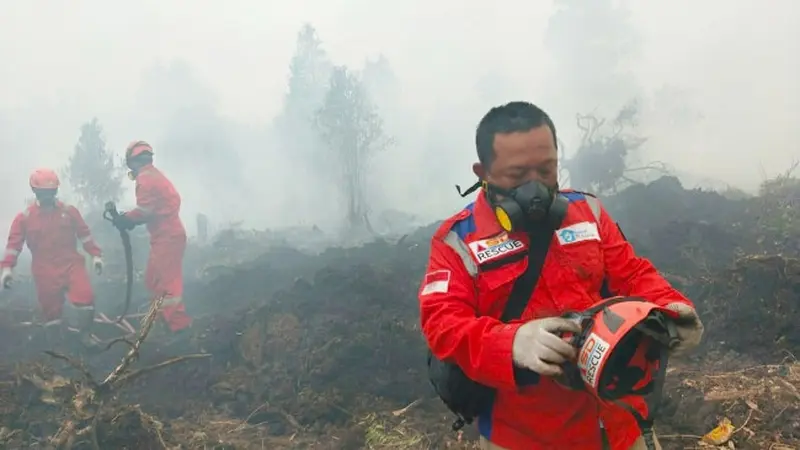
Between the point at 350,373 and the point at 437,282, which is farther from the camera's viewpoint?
the point at 350,373

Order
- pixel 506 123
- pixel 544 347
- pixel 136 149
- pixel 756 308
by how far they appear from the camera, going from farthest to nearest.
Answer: pixel 136 149, pixel 756 308, pixel 506 123, pixel 544 347

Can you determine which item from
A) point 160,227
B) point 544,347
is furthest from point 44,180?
point 544,347

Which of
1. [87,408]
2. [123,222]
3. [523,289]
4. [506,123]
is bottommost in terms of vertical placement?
[87,408]

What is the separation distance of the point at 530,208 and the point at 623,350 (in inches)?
18.3

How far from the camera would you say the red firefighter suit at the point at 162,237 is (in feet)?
25.8

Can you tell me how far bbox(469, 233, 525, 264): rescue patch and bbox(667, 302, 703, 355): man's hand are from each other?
1.49 ft

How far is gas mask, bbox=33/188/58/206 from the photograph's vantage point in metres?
7.94

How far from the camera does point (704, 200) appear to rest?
12398 mm

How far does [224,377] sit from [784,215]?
8.74m

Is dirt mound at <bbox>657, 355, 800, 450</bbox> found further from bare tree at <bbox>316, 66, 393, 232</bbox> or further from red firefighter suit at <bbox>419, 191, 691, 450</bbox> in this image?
bare tree at <bbox>316, 66, 393, 232</bbox>

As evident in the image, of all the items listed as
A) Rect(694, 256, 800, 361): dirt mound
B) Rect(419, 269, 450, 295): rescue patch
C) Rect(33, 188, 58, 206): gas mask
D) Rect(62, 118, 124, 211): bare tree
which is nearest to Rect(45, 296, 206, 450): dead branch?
Rect(419, 269, 450, 295): rescue patch

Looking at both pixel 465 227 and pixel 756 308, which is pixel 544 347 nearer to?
pixel 465 227

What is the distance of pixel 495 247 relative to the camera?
72.5 inches

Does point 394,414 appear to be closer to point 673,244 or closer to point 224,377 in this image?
point 224,377
